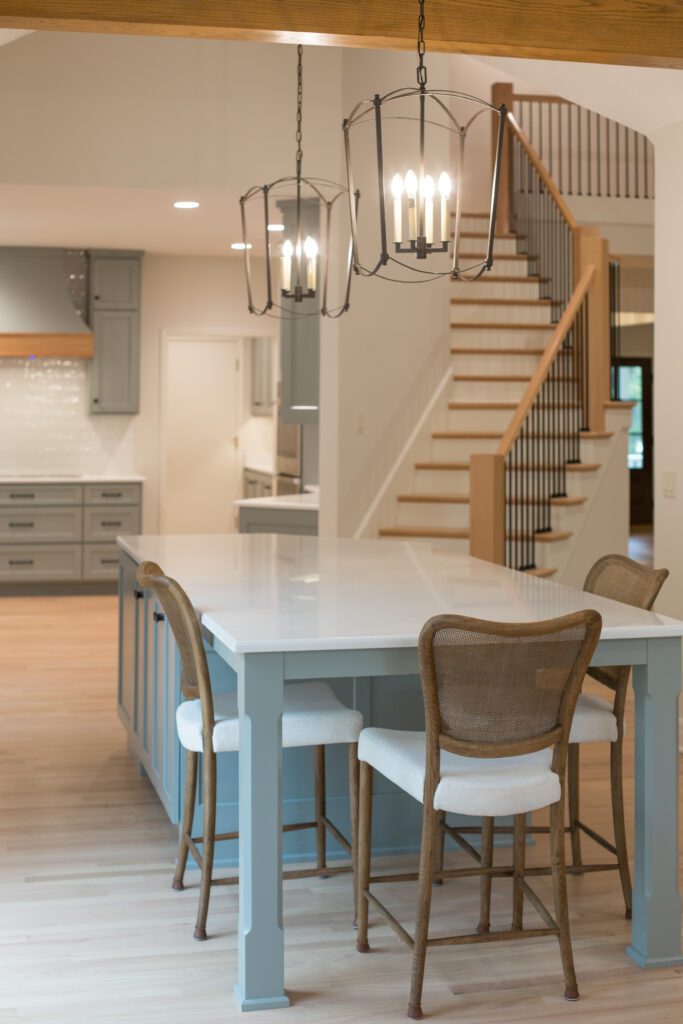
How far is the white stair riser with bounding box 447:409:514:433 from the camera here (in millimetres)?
8039

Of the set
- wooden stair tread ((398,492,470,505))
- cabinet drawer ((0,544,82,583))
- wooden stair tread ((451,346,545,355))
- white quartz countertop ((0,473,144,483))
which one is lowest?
cabinet drawer ((0,544,82,583))

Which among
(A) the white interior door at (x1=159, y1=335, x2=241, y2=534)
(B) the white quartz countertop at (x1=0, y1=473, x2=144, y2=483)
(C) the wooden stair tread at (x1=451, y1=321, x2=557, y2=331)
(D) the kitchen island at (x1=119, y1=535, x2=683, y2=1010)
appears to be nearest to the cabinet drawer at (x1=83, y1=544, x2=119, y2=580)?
(B) the white quartz countertop at (x1=0, y1=473, x2=144, y2=483)

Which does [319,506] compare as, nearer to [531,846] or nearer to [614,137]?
[531,846]

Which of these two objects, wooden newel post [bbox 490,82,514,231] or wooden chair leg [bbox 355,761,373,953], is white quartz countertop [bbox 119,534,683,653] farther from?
wooden newel post [bbox 490,82,514,231]

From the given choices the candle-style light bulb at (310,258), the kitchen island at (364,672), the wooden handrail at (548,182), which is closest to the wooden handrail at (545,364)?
the wooden handrail at (548,182)

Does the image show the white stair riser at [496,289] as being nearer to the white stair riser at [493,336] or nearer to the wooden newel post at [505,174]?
the white stair riser at [493,336]

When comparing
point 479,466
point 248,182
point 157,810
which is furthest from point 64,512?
point 157,810

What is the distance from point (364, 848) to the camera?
3.03 metres

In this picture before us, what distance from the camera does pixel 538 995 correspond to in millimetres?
2834

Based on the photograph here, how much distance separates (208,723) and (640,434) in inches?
522

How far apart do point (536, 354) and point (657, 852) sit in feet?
18.9

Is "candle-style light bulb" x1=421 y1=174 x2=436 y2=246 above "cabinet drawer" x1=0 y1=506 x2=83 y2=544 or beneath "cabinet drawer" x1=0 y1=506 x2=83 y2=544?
above

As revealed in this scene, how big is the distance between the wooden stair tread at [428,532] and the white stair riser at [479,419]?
0.94 metres

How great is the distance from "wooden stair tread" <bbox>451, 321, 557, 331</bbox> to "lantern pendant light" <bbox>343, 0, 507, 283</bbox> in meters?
0.40
